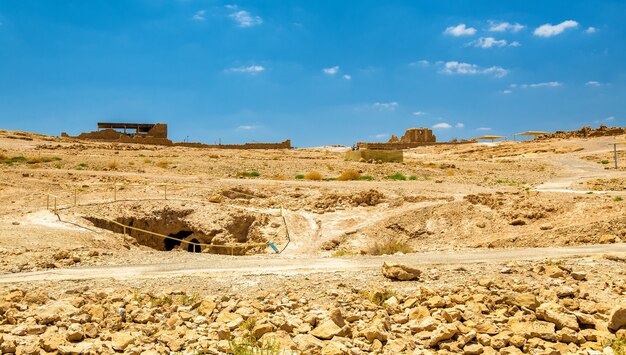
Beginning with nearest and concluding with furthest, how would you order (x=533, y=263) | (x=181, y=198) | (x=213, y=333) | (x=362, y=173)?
(x=213, y=333) → (x=533, y=263) → (x=181, y=198) → (x=362, y=173)

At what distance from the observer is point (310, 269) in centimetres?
1005

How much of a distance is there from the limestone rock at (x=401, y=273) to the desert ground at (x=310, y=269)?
1.0 inches

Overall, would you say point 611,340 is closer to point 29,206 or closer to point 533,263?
point 533,263

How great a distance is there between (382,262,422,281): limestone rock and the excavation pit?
32.7ft

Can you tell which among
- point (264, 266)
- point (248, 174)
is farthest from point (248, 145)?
point (264, 266)

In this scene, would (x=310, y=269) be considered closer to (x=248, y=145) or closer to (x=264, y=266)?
(x=264, y=266)

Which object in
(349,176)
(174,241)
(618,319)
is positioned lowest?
(618,319)

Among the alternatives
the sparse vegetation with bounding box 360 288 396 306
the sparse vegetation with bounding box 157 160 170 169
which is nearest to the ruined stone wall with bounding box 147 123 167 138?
the sparse vegetation with bounding box 157 160 170 169

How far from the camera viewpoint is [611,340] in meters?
6.28

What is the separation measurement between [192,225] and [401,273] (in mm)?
12360

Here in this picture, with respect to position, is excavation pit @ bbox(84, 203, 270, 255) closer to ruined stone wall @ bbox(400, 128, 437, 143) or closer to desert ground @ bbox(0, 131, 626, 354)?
desert ground @ bbox(0, 131, 626, 354)

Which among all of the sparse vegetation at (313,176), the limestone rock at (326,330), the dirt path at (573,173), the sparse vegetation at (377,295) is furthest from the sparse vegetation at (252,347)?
the sparse vegetation at (313,176)

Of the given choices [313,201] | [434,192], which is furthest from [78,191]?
[434,192]

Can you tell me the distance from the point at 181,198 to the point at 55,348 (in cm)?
1573
